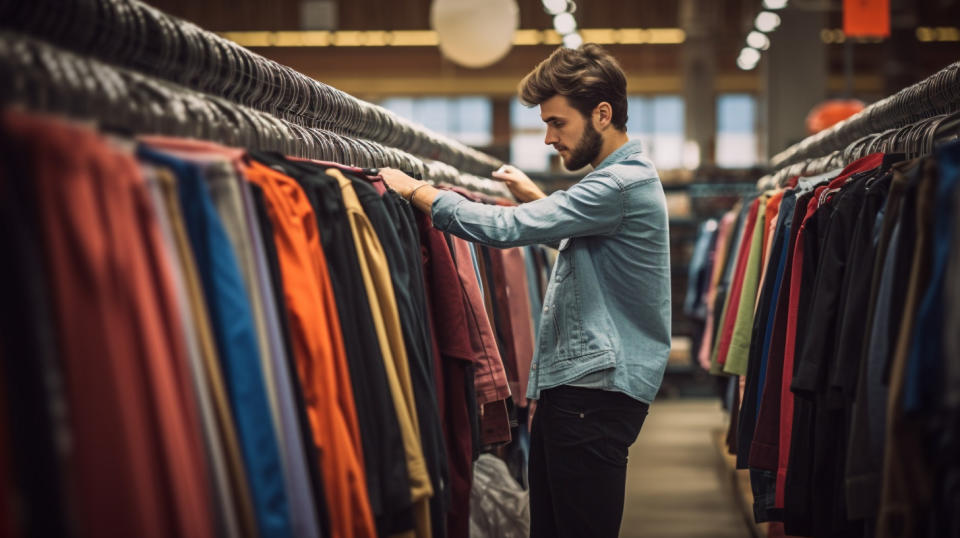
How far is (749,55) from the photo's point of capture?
36.7ft

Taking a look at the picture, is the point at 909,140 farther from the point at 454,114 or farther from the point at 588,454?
the point at 454,114

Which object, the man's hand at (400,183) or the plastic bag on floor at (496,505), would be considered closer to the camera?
the man's hand at (400,183)

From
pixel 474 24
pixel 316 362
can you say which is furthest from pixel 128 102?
pixel 474 24

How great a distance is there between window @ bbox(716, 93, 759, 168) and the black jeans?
15.5 meters

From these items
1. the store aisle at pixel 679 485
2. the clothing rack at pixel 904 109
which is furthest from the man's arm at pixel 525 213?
the store aisle at pixel 679 485

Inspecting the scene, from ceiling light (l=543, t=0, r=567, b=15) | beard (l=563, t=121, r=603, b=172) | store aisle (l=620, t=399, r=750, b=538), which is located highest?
ceiling light (l=543, t=0, r=567, b=15)

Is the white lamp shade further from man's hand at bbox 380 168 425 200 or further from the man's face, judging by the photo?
man's hand at bbox 380 168 425 200

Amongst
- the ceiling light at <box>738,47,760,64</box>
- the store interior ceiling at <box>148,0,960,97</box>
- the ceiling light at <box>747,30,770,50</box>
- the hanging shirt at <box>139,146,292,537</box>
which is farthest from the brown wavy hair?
the store interior ceiling at <box>148,0,960,97</box>

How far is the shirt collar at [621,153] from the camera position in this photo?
7.93 feet

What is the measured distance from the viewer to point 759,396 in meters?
2.67

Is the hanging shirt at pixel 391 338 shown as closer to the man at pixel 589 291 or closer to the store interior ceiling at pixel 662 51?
the man at pixel 589 291

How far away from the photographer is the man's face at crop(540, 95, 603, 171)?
2.44 metres

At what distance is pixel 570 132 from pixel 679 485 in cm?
357

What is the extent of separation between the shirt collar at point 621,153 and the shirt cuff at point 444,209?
0.44m
